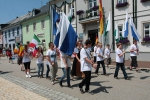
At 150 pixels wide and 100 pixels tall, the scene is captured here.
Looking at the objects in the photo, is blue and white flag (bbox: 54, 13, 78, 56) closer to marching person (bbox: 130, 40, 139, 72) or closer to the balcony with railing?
marching person (bbox: 130, 40, 139, 72)

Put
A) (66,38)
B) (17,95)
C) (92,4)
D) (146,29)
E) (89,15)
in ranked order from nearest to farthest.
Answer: (17,95) → (66,38) → (146,29) → (89,15) → (92,4)

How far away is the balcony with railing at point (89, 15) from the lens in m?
19.8

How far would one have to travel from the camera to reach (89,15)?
20.7 metres

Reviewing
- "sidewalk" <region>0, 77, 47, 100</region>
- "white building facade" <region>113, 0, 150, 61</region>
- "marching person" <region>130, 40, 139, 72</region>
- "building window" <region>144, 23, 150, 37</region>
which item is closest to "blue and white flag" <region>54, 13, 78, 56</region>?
"sidewalk" <region>0, 77, 47, 100</region>

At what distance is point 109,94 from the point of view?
5652 millimetres

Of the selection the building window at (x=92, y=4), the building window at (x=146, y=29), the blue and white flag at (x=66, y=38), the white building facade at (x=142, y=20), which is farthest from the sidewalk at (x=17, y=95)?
the building window at (x=92, y=4)

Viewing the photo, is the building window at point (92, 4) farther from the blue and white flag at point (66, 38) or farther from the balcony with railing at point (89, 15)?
the blue and white flag at point (66, 38)

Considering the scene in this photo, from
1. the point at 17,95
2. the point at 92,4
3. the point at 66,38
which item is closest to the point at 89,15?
the point at 92,4

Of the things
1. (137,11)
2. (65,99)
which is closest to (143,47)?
(137,11)

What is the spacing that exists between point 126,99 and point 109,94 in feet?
2.28

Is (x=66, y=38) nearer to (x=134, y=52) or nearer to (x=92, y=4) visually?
(x=134, y=52)

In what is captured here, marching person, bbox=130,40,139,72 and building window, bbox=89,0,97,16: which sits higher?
building window, bbox=89,0,97,16

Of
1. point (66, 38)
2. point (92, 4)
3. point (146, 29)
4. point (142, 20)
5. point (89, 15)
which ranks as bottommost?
point (66, 38)

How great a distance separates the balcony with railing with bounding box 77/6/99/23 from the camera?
65.1 feet
